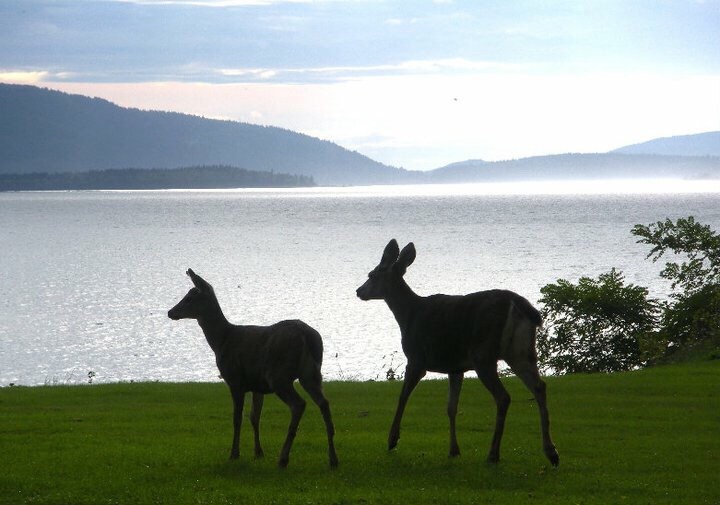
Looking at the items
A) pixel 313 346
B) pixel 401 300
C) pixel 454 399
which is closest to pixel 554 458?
pixel 454 399

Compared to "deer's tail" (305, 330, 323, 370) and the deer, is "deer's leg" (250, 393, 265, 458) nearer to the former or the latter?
the deer

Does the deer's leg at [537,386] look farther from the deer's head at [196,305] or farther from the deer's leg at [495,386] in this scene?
the deer's head at [196,305]

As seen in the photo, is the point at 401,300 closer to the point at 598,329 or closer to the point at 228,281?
the point at 598,329

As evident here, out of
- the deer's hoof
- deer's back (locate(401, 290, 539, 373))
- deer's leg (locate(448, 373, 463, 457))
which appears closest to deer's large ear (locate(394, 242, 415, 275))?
deer's back (locate(401, 290, 539, 373))

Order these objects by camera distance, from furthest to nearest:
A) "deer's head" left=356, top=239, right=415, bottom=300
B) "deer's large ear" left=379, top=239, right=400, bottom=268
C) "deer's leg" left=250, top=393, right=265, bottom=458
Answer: "deer's large ear" left=379, top=239, right=400, bottom=268
"deer's head" left=356, top=239, right=415, bottom=300
"deer's leg" left=250, top=393, right=265, bottom=458

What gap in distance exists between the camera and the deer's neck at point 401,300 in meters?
15.6

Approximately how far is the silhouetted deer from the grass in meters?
0.95

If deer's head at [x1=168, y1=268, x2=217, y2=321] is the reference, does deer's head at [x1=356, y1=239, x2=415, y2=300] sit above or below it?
above

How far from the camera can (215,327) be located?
1530 centimetres

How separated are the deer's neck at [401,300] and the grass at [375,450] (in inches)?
79.0

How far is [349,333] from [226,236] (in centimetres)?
11452

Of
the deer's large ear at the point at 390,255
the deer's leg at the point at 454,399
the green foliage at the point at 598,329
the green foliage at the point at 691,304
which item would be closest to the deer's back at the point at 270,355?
the deer's large ear at the point at 390,255

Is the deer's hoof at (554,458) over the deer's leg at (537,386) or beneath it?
beneath

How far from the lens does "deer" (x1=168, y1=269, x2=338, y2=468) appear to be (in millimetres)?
14094
